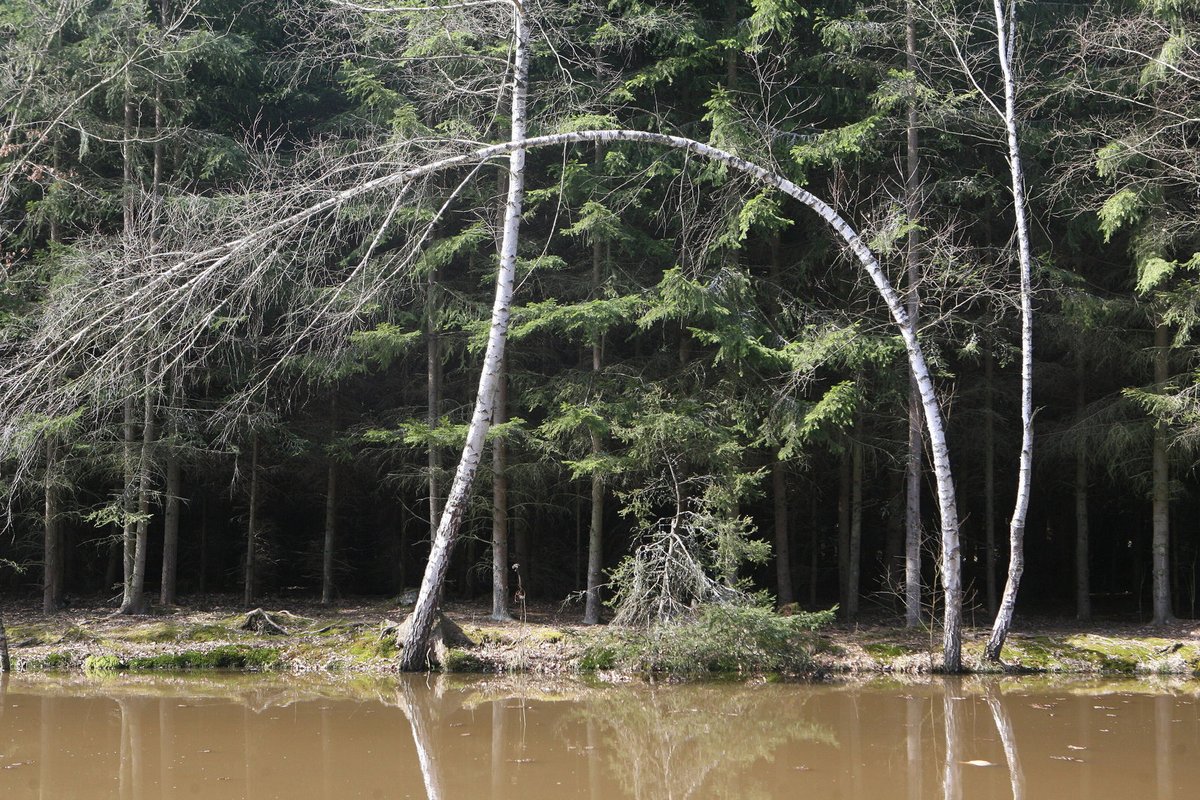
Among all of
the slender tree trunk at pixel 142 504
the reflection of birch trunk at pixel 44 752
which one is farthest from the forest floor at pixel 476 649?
the reflection of birch trunk at pixel 44 752

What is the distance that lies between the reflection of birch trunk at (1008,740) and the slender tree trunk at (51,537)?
42.6 feet

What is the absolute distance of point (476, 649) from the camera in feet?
42.3

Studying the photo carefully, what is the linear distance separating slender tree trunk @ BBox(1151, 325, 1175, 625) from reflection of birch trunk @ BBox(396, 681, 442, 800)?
38.0ft

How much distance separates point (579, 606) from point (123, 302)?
35.3ft

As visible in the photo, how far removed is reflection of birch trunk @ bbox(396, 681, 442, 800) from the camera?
720 cm

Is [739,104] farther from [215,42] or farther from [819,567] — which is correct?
[819,567]

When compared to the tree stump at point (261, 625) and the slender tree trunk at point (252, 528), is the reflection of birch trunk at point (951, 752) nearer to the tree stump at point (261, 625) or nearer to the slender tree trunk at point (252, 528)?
the tree stump at point (261, 625)

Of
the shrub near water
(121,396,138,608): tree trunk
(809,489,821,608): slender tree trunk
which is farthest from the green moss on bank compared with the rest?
(809,489,821,608): slender tree trunk

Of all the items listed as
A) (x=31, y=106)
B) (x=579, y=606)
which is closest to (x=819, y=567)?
(x=579, y=606)

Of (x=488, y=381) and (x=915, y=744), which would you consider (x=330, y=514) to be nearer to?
(x=488, y=381)

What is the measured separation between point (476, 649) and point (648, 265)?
22.8 feet

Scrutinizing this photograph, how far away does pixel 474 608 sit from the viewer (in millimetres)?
17500

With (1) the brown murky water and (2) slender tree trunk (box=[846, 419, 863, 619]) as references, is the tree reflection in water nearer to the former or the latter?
(1) the brown murky water

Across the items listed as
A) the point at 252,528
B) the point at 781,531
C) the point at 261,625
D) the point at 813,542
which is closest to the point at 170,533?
the point at 252,528
